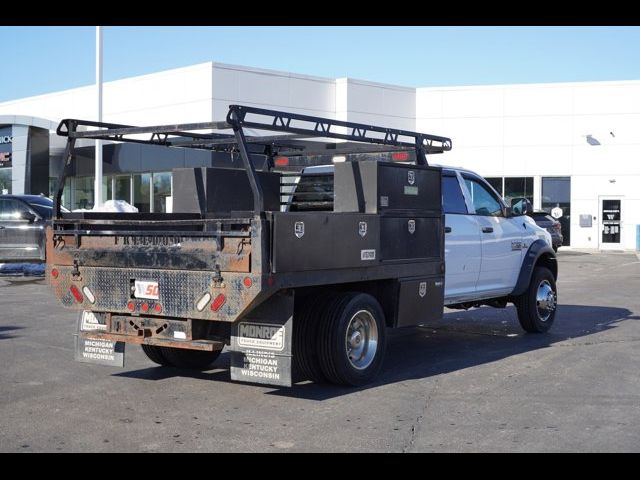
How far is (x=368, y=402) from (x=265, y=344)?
99 cm

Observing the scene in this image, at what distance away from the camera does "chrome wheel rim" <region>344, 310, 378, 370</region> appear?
7.78 m

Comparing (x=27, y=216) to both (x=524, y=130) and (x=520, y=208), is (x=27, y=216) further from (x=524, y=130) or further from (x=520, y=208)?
(x=524, y=130)

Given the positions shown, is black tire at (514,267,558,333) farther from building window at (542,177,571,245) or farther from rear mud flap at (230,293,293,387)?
building window at (542,177,571,245)

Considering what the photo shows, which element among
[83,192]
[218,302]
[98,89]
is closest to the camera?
[218,302]

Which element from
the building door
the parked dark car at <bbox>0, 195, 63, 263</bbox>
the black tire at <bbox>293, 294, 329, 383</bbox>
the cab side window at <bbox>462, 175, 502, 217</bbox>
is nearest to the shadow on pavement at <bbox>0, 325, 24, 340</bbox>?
the black tire at <bbox>293, 294, 329, 383</bbox>

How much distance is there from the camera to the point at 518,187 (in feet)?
122

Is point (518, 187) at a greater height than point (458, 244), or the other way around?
point (518, 187)

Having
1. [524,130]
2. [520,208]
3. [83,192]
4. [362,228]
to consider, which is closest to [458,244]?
[520,208]

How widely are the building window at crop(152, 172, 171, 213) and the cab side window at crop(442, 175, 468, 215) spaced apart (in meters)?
21.1

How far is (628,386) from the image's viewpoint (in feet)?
25.8

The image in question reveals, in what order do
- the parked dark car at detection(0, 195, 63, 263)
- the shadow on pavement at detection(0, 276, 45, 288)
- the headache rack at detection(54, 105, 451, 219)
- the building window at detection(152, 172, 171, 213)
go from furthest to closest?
the building window at detection(152, 172, 171, 213) < the parked dark car at detection(0, 195, 63, 263) < the shadow on pavement at detection(0, 276, 45, 288) < the headache rack at detection(54, 105, 451, 219)

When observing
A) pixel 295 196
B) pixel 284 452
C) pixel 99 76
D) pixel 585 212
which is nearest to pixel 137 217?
pixel 295 196

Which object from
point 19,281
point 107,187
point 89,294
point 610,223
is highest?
point 107,187
